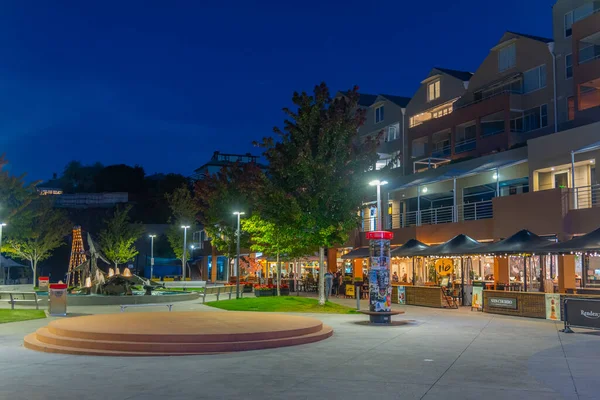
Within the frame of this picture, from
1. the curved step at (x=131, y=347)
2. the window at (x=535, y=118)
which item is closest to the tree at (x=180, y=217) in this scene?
the window at (x=535, y=118)

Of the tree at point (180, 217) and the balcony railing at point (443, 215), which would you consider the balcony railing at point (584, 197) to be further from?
the tree at point (180, 217)

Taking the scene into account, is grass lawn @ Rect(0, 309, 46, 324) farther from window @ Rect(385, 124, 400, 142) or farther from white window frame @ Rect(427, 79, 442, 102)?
window @ Rect(385, 124, 400, 142)

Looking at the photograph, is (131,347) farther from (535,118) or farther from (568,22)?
(568,22)

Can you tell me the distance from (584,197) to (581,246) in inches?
302

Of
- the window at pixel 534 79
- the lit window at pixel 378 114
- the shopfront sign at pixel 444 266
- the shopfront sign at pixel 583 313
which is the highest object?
the lit window at pixel 378 114

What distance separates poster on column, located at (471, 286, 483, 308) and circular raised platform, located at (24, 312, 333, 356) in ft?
36.0

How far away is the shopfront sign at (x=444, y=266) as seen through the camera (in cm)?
3831

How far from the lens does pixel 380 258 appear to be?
69.1 feet

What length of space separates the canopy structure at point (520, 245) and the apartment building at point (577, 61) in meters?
Answer: 9.49

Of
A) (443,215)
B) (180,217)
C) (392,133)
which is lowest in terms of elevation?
(443,215)

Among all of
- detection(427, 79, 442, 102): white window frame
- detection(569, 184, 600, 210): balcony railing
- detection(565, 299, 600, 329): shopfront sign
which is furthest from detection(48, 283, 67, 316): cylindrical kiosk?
detection(427, 79, 442, 102): white window frame

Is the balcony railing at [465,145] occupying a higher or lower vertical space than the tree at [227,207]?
higher

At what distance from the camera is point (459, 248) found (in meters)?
28.8

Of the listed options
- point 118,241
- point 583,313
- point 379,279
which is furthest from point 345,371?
point 118,241
